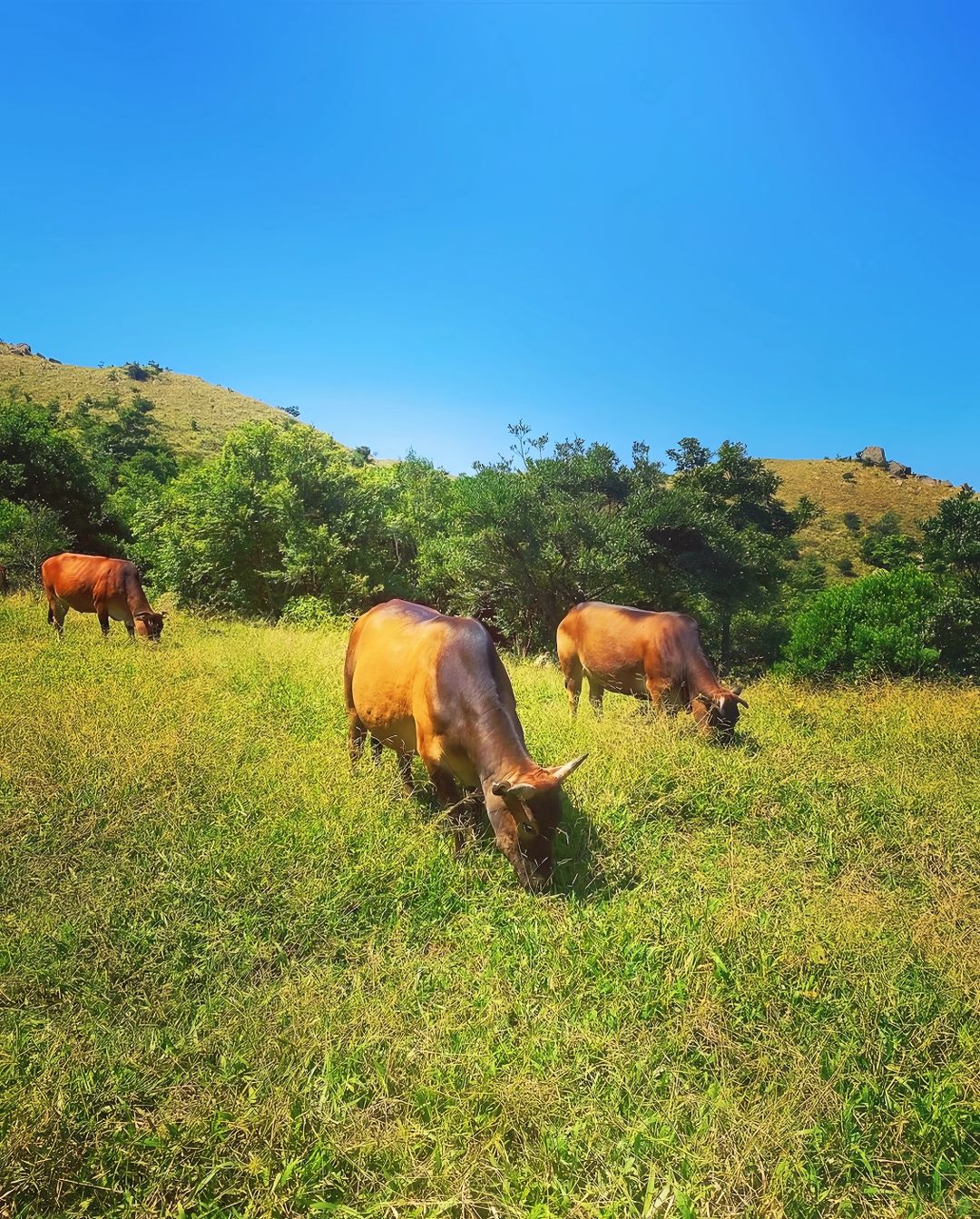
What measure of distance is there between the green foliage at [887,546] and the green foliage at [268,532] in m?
19.7

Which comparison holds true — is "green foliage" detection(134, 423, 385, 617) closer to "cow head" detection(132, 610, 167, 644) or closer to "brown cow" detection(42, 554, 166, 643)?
"brown cow" detection(42, 554, 166, 643)

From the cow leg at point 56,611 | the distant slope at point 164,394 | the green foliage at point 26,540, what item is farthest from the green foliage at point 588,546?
the distant slope at point 164,394

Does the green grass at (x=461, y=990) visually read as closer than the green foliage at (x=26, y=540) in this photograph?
Yes

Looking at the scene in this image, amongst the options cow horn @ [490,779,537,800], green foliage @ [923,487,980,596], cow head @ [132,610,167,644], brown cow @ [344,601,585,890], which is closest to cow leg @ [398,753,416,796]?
brown cow @ [344,601,585,890]

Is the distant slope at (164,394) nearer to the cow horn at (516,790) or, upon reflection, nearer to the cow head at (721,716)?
the cow head at (721,716)

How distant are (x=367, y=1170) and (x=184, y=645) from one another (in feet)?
35.4

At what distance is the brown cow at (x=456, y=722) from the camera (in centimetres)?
469

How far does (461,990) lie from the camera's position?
11.7 ft

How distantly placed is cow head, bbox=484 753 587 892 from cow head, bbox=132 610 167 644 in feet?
31.7

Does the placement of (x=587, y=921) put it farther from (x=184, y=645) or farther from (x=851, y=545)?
(x=851, y=545)

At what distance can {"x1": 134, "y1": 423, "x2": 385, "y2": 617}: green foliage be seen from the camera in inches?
798

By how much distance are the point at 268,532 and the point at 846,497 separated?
63103 millimetres

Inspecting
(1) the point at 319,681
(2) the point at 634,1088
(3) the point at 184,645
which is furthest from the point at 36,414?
(2) the point at 634,1088

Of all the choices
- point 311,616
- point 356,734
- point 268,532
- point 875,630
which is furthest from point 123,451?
point 875,630
